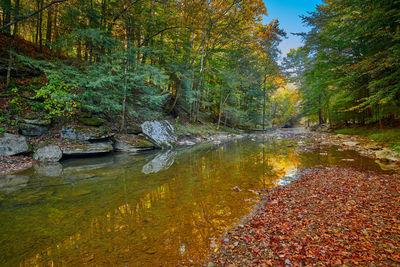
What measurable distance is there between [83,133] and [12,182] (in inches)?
171

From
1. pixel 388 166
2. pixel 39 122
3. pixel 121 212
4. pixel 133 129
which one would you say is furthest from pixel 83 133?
pixel 388 166

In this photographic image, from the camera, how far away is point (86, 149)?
867 centimetres

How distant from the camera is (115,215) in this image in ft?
11.7

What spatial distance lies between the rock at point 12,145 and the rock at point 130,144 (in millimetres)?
4103

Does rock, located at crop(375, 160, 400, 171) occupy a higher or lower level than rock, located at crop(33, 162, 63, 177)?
higher

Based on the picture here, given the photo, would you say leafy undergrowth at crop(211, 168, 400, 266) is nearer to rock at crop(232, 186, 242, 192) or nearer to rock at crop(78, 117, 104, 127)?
rock at crop(232, 186, 242, 192)

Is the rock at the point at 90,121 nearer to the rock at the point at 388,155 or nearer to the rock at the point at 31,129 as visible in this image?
the rock at the point at 31,129

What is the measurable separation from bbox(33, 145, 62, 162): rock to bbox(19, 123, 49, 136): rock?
126 centimetres

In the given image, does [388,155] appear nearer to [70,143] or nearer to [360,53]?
[360,53]

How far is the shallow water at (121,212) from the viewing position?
250cm

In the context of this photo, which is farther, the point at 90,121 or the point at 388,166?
the point at 90,121

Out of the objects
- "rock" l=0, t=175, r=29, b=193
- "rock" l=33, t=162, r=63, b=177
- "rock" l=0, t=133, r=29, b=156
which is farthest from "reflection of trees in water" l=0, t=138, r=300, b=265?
"rock" l=0, t=133, r=29, b=156

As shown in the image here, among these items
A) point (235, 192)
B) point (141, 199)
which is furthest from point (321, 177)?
point (141, 199)

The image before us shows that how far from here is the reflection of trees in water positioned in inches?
99.2
